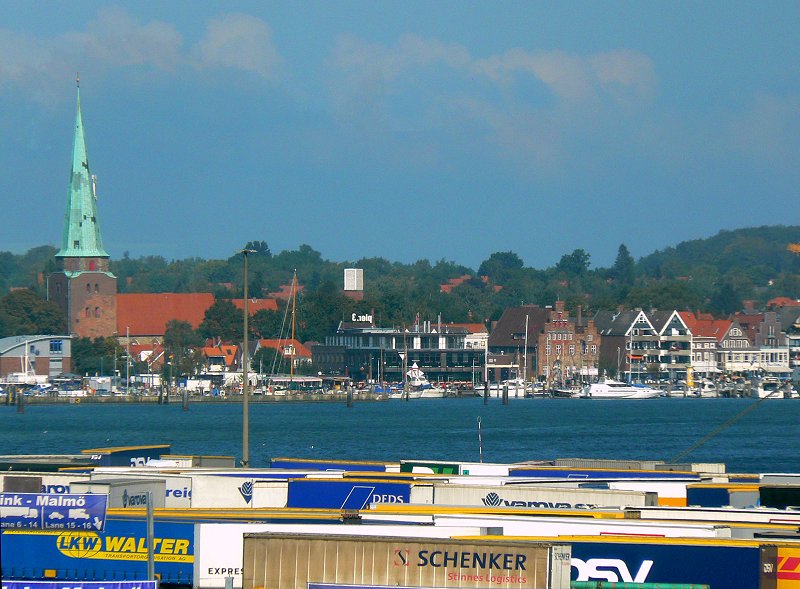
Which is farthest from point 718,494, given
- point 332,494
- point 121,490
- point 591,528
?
point 121,490

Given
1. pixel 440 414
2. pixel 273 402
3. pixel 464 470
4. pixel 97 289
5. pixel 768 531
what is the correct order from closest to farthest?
pixel 768 531, pixel 464 470, pixel 440 414, pixel 273 402, pixel 97 289

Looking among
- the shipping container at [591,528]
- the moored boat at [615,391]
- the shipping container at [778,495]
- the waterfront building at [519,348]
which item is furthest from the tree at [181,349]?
the shipping container at [591,528]

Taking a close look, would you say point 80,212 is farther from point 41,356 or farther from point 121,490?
point 121,490

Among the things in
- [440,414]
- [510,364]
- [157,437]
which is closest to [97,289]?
[510,364]

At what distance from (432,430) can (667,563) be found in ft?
273

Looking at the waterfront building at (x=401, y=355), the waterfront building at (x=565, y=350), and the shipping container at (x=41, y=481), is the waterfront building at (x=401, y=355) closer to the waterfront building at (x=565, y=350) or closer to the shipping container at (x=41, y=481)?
the waterfront building at (x=565, y=350)

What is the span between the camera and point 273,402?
168 meters

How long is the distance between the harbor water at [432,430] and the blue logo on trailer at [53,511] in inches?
1580

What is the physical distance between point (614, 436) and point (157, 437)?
95.0 ft

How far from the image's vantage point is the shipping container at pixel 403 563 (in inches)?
755

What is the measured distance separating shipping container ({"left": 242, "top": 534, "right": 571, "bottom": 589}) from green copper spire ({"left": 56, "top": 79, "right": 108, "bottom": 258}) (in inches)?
6353

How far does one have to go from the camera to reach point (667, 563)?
67.1 feet

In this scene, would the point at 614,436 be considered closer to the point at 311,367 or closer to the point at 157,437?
the point at 157,437

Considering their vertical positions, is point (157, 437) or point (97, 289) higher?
point (97, 289)
